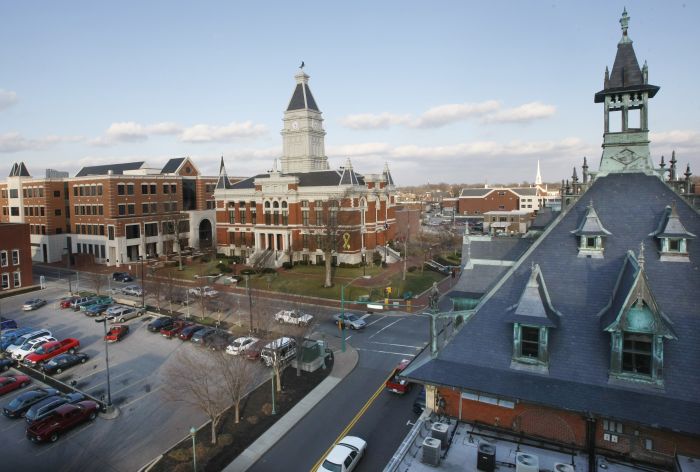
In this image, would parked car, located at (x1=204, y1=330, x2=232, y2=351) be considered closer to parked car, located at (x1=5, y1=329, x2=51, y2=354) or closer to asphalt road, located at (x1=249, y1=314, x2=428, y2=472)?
asphalt road, located at (x1=249, y1=314, x2=428, y2=472)

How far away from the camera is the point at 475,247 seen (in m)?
18.2

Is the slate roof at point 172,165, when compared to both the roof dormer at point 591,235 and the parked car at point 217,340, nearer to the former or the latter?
the parked car at point 217,340

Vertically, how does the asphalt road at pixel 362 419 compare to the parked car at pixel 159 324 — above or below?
below

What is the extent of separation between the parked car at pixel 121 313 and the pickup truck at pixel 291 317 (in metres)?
16.0

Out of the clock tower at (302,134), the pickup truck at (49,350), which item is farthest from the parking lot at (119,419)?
the clock tower at (302,134)

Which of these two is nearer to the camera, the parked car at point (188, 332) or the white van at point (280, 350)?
the white van at point (280, 350)

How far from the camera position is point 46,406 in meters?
23.7

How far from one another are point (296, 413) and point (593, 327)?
58.6ft

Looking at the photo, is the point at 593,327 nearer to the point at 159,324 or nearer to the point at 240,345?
the point at 240,345

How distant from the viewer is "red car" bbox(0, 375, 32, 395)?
27.9 metres

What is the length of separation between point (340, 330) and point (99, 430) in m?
20.8

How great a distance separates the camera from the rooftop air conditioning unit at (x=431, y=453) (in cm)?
1094

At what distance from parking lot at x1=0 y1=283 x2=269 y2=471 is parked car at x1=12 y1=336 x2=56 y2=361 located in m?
2.78

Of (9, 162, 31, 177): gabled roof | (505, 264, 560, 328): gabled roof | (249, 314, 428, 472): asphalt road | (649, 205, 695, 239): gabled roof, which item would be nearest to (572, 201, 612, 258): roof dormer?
(649, 205, 695, 239): gabled roof
